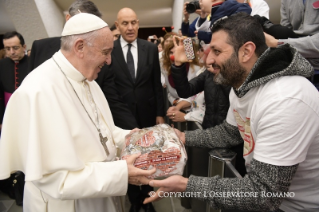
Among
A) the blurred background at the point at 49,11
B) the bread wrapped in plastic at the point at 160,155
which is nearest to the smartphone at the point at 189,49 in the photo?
the bread wrapped in plastic at the point at 160,155

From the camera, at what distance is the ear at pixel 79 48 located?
1372 mm

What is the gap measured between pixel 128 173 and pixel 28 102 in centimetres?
68

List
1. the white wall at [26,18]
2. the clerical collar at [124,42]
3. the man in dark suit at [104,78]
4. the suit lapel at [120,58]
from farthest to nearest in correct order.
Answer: the white wall at [26,18], the clerical collar at [124,42], the suit lapel at [120,58], the man in dark suit at [104,78]

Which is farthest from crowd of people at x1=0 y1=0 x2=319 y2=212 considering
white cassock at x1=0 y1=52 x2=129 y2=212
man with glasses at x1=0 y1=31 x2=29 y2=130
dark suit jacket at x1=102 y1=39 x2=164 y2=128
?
man with glasses at x1=0 y1=31 x2=29 y2=130

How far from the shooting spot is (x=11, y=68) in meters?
3.65

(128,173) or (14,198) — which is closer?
(128,173)

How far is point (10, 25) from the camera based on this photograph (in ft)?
42.2

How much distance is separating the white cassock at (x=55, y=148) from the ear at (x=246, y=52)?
0.98 m

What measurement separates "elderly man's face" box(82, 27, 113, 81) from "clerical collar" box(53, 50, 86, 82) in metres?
0.06

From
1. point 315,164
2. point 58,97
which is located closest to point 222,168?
point 315,164

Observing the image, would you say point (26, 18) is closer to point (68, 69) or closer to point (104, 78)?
point (104, 78)

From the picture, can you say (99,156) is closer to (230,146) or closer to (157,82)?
(230,146)

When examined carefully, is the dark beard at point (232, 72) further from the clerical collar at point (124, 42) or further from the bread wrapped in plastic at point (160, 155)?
the clerical collar at point (124, 42)

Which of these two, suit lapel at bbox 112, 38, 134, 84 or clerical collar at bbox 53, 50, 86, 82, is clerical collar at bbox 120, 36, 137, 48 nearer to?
suit lapel at bbox 112, 38, 134, 84
